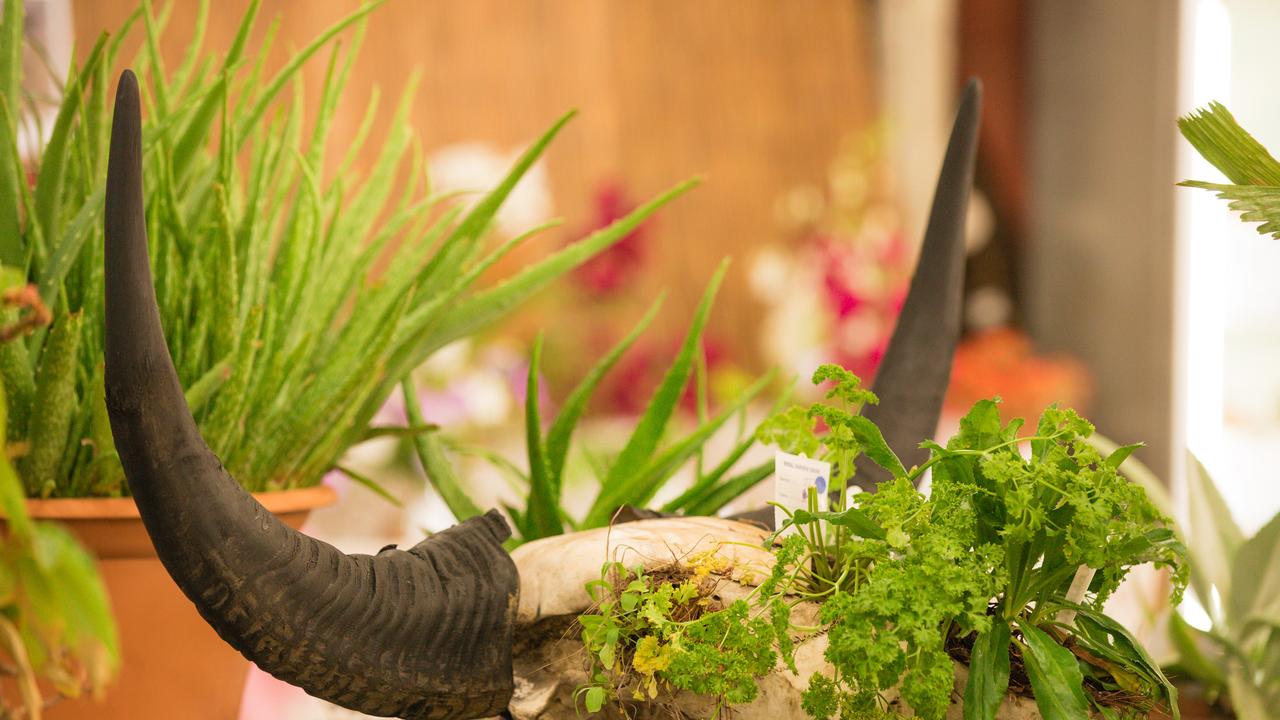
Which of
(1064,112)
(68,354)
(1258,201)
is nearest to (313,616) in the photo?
(68,354)

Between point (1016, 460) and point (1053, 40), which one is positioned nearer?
point (1016, 460)

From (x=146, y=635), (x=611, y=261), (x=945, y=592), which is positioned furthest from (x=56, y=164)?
(x=611, y=261)

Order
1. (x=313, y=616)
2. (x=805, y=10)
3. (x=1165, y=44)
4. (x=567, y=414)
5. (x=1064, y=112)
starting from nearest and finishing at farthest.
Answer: (x=313, y=616), (x=567, y=414), (x=1165, y=44), (x=1064, y=112), (x=805, y=10)

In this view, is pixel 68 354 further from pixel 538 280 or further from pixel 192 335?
pixel 538 280

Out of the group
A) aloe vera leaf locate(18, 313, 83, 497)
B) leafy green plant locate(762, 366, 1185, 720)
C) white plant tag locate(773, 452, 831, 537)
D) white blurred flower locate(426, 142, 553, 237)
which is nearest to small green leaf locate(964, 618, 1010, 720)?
leafy green plant locate(762, 366, 1185, 720)

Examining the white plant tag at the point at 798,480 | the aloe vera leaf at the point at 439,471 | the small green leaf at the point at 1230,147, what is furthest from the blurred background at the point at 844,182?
the small green leaf at the point at 1230,147

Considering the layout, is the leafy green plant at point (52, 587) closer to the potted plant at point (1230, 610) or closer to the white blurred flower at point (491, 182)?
the potted plant at point (1230, 610)

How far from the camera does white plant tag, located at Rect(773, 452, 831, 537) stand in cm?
52

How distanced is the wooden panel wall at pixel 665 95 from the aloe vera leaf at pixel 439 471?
5.18 ft

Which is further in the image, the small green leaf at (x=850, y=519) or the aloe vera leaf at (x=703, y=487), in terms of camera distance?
the aloe vera leaf at (x=703, y=487)

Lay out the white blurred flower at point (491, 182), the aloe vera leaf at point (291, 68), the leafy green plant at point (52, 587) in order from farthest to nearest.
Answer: the white blurred flower at point (491, 182)
the aloe vera leaf at point (291, 68)
the leafy green plant at point (52, 587)

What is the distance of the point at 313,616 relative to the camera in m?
0.44

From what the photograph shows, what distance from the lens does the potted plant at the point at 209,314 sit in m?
0.55

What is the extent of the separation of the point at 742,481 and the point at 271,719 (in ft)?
1.23
